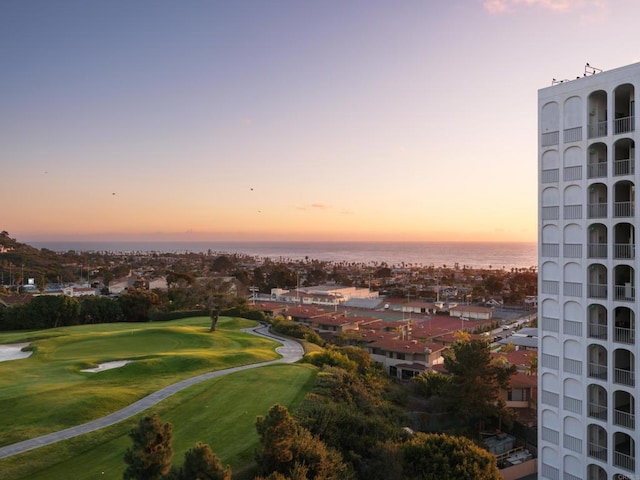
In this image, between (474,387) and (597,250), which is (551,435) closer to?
(474,387)

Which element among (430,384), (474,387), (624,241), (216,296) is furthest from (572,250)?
(216,296)

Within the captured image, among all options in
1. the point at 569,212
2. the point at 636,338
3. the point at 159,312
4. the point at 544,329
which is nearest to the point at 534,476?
the point at 544,329

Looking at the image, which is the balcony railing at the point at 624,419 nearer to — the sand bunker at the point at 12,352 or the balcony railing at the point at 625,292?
the balcony railing at the point at 625,292

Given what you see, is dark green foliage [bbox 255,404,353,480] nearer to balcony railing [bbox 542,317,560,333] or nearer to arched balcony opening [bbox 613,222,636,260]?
balcony railing [bbox 542,317,560,333]

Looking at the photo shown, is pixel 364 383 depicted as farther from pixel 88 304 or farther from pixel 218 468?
pixel 88 304

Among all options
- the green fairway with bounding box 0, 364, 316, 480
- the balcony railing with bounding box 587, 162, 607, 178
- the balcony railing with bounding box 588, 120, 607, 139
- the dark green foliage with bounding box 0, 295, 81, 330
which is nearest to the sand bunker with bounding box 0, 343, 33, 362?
the dark green foliage with bounding box 0, 295, 81, 330
